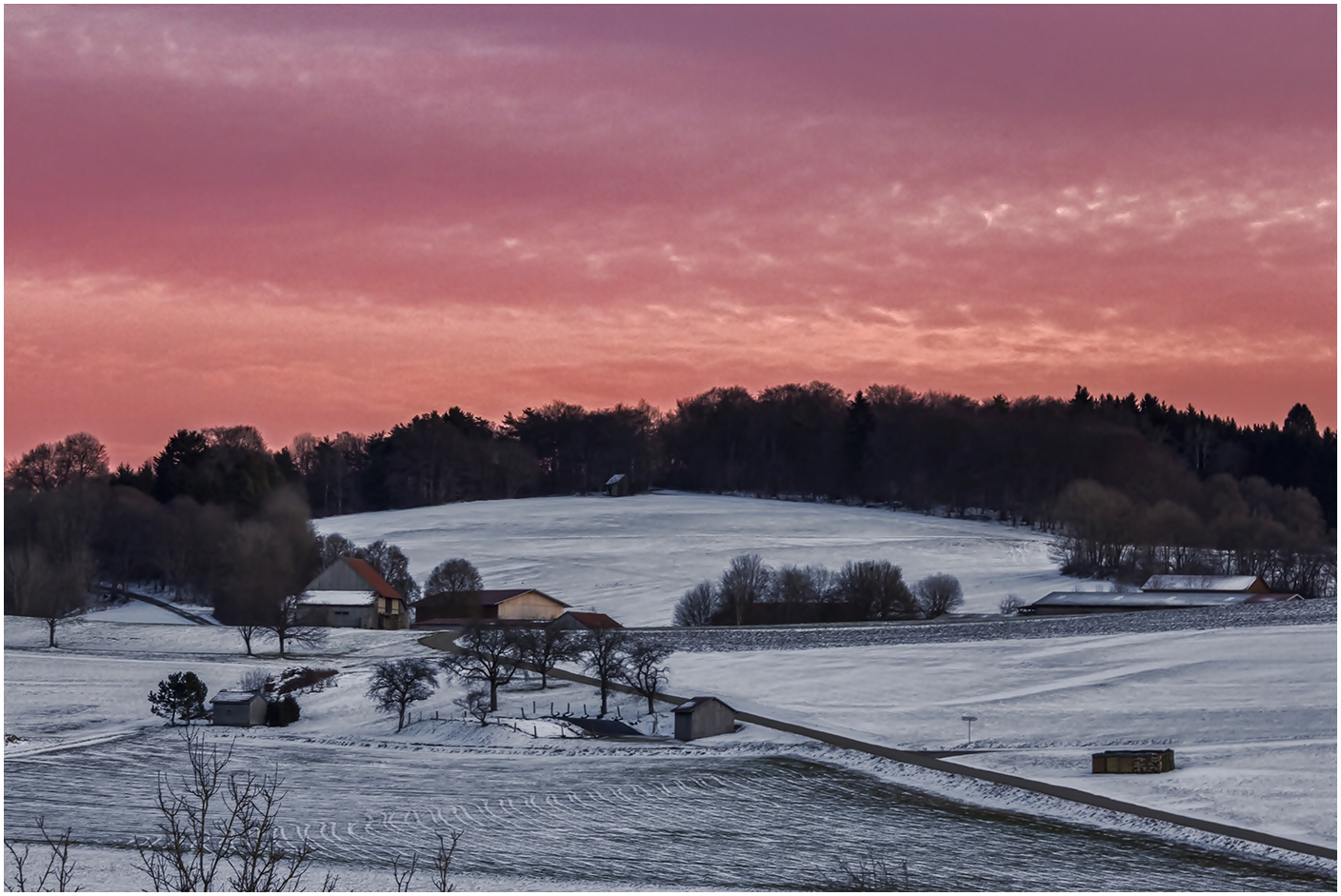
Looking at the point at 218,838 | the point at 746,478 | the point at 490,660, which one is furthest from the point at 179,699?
the point at 746,478

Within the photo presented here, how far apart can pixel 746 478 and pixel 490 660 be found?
99.6m

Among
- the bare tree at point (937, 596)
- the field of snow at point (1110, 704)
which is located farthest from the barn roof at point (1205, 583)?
the field of snow at point (1110, 704)

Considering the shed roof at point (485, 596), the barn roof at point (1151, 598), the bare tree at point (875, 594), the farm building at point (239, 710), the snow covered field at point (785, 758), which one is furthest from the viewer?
the shed roof at point (485, 596)

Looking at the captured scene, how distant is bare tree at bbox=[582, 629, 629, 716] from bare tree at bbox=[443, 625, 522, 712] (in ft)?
10.9

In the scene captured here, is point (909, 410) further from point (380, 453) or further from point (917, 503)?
point (380, 453)

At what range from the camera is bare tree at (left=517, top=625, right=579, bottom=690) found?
6053 centimetres

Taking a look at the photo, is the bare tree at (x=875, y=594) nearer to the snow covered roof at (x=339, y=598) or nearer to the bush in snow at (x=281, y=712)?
the snow covered roof at (x=339, y=598)

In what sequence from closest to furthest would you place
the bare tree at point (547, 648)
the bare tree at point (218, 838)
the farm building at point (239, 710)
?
the bare tree at point (218, 838)
the farm building at point (239, 710)
the bare tree at point (547, 648)

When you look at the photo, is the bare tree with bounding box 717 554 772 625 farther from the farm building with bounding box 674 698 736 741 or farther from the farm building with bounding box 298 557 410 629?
the farm building with bounding box 674 698 736 741

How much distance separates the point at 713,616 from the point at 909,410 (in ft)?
251

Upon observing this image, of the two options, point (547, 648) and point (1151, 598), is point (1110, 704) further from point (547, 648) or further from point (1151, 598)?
point (1151, 598)

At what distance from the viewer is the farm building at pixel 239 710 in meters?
54.3

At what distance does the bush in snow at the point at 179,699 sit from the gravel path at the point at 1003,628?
22.6 m

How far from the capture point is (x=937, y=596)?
85.5 m
